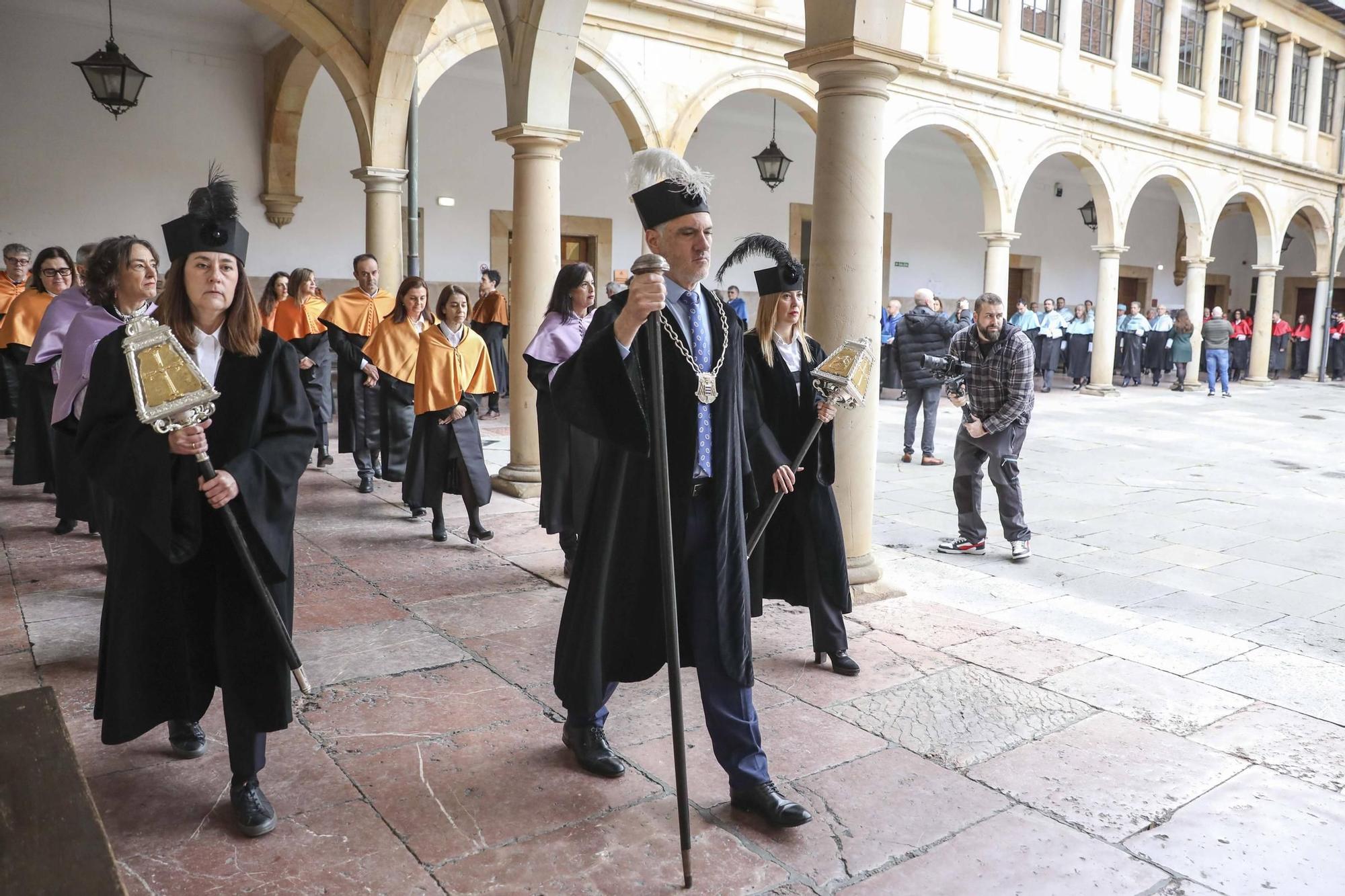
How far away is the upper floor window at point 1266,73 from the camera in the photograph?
66.6 feet

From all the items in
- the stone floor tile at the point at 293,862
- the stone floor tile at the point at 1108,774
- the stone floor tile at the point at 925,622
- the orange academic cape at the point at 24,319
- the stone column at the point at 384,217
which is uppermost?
the stone column at the point at 384,217

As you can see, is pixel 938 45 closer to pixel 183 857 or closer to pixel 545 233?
pixel 545 233

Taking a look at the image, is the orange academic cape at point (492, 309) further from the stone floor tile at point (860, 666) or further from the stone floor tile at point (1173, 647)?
the stone floor tile at point (1173, 647)

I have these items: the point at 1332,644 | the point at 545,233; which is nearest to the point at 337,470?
the point at 545,233

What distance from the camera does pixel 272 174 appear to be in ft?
39.7

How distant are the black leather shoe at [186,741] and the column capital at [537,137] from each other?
4750 millimetres

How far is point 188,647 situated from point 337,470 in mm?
5792

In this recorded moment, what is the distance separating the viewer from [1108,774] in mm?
3045

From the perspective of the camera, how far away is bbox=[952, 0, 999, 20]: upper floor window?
1478 centimetres

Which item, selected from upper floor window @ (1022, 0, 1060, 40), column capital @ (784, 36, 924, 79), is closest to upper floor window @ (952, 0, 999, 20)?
upper floor window @ (1022, 0, 1060, 40)

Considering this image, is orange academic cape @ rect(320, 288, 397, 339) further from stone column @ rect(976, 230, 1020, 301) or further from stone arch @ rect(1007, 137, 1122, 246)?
stone arch @ rect(1007, 137, 1122, 246)

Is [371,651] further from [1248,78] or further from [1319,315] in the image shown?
[1319,315]

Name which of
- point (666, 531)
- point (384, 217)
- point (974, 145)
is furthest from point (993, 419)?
point (974, 145)

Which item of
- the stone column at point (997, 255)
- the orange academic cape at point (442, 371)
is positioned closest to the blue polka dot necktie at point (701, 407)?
the orange academic cape at point (442, 371)
